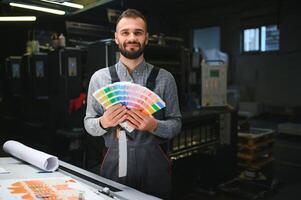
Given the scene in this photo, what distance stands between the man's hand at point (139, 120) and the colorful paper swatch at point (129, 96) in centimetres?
3

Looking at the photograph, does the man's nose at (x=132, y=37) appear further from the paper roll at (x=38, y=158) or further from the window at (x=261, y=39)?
the window at (x=261, y=39)

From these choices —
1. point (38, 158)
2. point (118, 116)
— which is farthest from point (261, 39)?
point (38, 158)

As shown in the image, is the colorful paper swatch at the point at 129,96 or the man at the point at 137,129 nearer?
the colorful paper swatch at the point at 129,96

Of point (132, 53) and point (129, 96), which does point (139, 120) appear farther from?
point (132, 53)

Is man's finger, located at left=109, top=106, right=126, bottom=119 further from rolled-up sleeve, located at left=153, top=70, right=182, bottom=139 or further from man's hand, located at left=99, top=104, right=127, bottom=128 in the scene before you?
rolled-up sleeve, located at left=153, top=70, right=182, bottom=139

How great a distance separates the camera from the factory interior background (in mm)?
3467

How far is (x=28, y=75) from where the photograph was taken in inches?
234

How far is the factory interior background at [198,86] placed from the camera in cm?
347

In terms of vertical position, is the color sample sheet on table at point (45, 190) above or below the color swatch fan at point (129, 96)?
below

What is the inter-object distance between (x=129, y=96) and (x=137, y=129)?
0.20m

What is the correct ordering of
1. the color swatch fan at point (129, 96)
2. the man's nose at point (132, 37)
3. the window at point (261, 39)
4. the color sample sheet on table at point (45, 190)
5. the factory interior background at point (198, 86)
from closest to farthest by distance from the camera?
the color sample sheet on table at point (45, 190)
the color swatch fan at point (129, 96)
the man's nose at point (132, 37)
the factory interior background at point (198, 86)
the window at point (261, 39)

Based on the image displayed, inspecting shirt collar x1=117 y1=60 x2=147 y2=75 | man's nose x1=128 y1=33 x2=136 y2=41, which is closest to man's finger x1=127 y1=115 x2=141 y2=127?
shirt collar x1=117 y1=60 x2=147 y2=75

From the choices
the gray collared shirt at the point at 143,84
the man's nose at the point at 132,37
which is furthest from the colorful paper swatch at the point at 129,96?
the man's nose at the point at 132,37

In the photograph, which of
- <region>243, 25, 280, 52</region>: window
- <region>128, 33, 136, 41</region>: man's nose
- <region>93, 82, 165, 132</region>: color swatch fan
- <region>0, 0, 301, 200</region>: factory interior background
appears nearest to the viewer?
<region>93, 82, 165, 132</region>: color swatch fan
